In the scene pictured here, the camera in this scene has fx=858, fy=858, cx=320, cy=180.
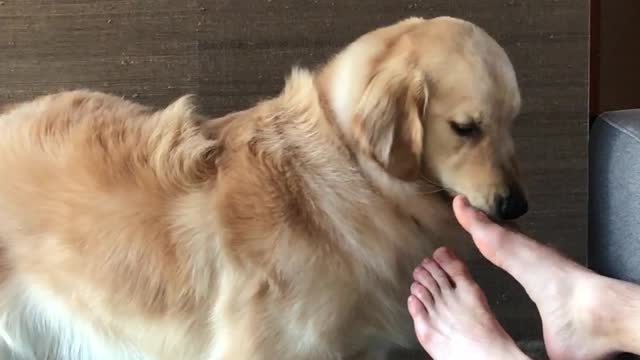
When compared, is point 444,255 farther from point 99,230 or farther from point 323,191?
point 99,230

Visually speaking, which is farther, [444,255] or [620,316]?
[444,255]

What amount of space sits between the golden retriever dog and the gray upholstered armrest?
0.15 meters

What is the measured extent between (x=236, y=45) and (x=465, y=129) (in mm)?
553

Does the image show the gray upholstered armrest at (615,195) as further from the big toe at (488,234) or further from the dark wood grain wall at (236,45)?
the dark wood grain wall at (236,45)

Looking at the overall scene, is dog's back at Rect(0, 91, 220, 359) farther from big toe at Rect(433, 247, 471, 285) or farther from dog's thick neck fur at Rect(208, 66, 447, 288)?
big toe at Rect(433, 247, 471, 285)

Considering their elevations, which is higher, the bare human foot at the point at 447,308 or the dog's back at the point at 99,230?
the dog's back at the point at 99,230

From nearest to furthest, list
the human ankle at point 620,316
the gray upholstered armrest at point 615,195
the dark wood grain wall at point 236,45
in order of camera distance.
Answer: the human ankle at point 620,316
the gray upholstered armrest at point 615,195
the dark wood grain wall at point 236,45

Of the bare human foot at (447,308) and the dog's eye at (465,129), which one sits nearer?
the dog's eye at (465,129)

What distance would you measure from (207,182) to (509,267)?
0.38 m

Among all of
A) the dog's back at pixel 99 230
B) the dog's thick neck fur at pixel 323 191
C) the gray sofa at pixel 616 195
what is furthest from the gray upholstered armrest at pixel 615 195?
the dog's back at pixel 99 230

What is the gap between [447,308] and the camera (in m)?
1.11

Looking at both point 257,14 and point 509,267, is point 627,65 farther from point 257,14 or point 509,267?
point 509,267

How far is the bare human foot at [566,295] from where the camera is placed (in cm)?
94

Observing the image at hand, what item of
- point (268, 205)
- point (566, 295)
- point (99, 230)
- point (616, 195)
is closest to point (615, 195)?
point (616, 195)
